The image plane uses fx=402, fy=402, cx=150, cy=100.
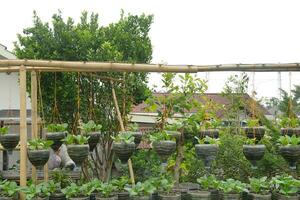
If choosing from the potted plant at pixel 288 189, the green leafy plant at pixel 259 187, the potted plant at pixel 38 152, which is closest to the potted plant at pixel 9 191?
the potted plant at pixel 38 152

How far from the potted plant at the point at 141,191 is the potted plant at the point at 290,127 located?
1265mm

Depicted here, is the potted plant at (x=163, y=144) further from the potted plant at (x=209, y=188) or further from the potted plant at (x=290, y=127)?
the potted plant at (x=290, y=127)

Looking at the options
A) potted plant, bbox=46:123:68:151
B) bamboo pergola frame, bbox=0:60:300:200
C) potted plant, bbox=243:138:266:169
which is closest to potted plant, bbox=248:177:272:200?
potted plant, bbox=243:138:266:169

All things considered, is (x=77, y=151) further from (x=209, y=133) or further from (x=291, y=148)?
(x=291, y=148)

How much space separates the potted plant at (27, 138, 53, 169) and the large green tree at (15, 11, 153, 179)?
1476mm

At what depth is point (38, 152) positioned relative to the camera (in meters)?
3.19

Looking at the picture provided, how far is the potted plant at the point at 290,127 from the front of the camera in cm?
349

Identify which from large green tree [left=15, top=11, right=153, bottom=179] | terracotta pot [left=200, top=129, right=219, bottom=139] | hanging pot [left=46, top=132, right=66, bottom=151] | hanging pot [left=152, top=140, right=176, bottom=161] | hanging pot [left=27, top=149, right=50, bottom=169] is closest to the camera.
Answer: hanging pot [left=27, top=149, right=50, bottom=169]

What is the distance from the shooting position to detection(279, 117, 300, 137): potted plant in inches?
137

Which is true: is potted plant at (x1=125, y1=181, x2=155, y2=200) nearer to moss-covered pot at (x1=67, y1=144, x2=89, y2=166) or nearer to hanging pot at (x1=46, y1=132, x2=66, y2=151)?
moss-covered pot at (x1=67, y1=144, x2=89, y2=166)

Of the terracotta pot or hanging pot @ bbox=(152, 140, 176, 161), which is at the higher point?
the terracotta pot

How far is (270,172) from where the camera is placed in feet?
17.1

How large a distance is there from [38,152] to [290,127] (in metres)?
2.16

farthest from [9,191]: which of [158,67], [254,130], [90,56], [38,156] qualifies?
[90,56]
